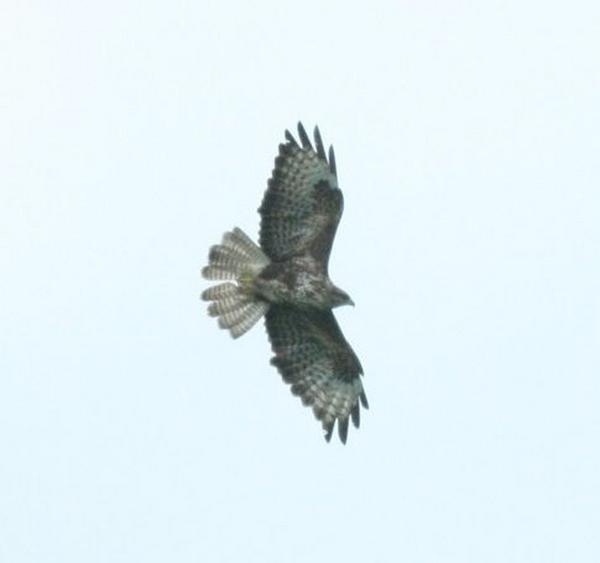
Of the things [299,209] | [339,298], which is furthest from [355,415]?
[299,209]

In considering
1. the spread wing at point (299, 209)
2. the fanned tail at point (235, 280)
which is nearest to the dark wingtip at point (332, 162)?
the spread wing at point (299, 209)

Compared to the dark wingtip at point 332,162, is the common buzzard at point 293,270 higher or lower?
lower

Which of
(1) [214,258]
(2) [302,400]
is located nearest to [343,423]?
(2) [302,400]

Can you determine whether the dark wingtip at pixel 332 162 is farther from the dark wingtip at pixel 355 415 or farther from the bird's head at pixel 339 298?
the dark wingtip at pixel 355 415

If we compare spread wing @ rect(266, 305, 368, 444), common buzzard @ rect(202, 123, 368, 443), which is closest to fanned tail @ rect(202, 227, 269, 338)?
common buzzard @ rect(202, 123, 368, 443)

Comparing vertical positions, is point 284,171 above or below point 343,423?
above

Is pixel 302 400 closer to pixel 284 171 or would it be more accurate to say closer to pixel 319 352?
pixel 319 352
